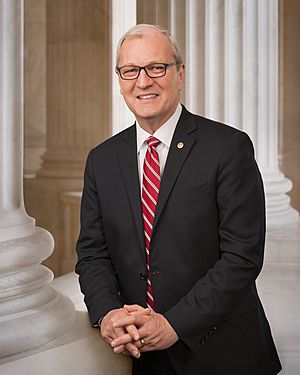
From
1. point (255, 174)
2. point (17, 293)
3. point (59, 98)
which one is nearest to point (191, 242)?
point (255, 174)

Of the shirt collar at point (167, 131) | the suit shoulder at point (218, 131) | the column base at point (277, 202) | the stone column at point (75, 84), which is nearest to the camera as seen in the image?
the suit shoulder at point (218, 131)

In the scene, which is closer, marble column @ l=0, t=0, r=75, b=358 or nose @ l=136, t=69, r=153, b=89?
nose @ l=136, t=69, r=153, b=89

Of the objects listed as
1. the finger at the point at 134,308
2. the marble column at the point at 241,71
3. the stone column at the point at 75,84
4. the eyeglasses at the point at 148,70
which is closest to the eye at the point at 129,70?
the eyeglasses at the point at 148,70

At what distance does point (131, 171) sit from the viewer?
2.78m

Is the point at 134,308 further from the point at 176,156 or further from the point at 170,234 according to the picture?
the point at 176,156

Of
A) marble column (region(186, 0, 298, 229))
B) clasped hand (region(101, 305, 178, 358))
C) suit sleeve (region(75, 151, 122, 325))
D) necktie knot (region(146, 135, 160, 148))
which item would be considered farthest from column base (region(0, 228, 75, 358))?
marble column (region(186, 0, 298, 229))

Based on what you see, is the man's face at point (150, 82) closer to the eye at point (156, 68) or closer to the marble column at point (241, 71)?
the eye at point (156, 68)

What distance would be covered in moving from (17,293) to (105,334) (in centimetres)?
58

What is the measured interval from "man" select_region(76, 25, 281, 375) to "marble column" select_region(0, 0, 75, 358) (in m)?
0.33

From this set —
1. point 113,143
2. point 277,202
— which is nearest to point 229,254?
point 113,143

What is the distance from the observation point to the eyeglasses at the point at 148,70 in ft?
8.71

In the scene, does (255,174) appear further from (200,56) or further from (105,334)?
(200,56)

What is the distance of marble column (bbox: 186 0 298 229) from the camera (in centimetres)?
495

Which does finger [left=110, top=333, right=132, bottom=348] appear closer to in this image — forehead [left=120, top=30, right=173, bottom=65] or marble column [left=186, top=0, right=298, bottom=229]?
forehead [left=120, top=30, right=173, bottom=65]
